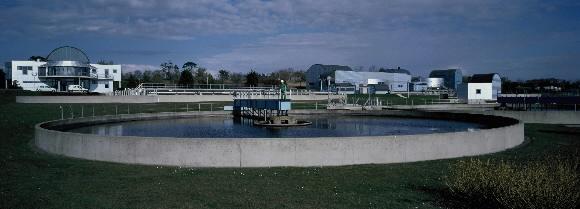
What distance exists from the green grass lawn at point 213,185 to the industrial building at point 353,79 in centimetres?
8925

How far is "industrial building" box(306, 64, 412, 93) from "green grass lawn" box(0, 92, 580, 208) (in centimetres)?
8925

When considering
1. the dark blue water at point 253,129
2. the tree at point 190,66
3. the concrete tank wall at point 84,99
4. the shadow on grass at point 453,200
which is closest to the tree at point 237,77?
the tree at point 190,66

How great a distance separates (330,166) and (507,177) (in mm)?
5617

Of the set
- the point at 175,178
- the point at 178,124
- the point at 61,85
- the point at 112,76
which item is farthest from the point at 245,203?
the point at 112,76

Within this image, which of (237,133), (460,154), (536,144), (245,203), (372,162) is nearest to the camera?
(245,203)

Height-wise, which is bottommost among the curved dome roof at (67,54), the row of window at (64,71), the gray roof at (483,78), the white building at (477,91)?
the white building at (477,91)

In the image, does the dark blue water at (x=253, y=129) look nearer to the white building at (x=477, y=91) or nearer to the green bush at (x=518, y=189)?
the green bush at (x=518, y=189)

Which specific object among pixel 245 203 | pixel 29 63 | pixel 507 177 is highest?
pixel 29 63

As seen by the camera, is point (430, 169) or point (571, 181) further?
point (430, 169)

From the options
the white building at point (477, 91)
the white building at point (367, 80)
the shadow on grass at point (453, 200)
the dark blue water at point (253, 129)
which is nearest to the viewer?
the shadow on grass at point (453, 200)

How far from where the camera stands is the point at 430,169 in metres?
12.7

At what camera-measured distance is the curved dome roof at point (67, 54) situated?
80.5 metres

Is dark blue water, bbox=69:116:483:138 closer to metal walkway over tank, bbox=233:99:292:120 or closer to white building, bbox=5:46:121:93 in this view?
metal walkway over tank, bbox=233:99:292:120

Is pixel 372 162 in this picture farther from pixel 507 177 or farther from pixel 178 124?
pixel 178 124
